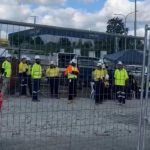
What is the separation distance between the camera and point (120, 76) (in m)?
7.64

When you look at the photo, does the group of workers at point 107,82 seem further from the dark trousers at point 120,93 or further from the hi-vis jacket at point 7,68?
the hi-vis jacket at point 7,68

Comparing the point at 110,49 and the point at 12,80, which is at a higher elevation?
the point at 110,49

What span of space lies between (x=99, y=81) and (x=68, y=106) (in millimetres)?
634

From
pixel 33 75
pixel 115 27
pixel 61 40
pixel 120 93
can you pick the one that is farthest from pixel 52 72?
pixel 115 27

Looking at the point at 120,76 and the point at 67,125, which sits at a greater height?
the point at 120,76

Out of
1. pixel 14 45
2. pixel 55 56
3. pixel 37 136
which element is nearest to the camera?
pixel 14 45

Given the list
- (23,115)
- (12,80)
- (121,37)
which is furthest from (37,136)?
(121,37)

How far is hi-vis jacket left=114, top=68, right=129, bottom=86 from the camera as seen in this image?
7.54m

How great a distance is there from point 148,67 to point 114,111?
104 cm

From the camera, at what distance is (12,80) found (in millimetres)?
6770

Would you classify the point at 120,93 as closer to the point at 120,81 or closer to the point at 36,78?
the point at 120,81

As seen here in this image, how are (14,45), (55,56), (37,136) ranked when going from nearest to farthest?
(14,45) < (55,56) < (37,136)

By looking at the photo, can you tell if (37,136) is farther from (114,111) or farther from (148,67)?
(148,67)

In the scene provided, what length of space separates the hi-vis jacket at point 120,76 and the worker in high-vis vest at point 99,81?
212 millimetres
